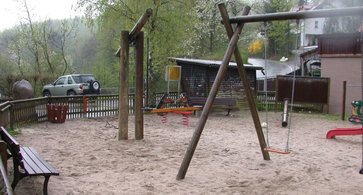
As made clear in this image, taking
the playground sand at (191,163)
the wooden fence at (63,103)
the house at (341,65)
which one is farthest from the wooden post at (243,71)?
the house at (341,65)

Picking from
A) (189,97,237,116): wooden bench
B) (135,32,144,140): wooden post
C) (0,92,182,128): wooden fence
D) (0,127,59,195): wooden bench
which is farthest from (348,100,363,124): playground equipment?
(0,127,59,195): wooden bench

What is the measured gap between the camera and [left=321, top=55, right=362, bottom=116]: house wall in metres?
19.0

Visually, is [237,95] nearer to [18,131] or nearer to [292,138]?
[292,138]

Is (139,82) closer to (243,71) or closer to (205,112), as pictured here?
(243,71)

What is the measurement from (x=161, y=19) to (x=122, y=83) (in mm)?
7431

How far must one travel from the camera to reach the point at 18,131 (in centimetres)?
1065

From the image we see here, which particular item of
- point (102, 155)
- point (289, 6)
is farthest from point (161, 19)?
point (289, 6)

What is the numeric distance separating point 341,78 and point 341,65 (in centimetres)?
59

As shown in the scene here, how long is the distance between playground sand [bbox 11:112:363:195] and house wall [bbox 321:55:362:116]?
7.37 meters

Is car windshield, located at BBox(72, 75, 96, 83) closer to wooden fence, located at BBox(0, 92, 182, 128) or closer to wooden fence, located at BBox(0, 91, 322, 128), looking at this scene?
wooden fence, located at BBox(0, 91, 322, 128)

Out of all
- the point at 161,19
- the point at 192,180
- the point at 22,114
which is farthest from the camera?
the point at 161,19

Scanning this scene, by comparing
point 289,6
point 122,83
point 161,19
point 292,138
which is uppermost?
point 289,6

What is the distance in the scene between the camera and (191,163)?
7.52m

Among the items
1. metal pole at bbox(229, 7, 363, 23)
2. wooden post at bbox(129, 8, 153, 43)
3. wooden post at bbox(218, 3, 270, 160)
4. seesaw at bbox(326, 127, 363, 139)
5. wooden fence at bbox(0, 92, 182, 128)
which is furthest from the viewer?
wooden fence at bbox(0, 92, 182, 128)
